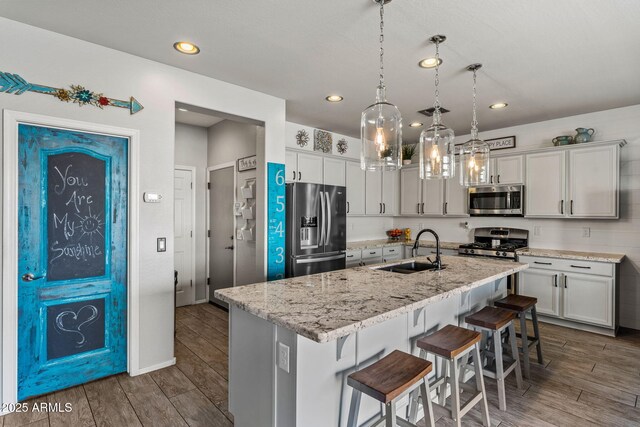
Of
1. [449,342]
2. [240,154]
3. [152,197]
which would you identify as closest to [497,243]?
[449,342]

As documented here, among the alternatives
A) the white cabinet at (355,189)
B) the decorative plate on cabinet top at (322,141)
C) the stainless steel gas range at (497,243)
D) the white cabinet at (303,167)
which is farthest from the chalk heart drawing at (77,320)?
the stainless steel gas range at (497,243)

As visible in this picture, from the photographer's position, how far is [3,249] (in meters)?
2.26

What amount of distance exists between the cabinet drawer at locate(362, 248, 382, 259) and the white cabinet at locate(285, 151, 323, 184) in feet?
4.14

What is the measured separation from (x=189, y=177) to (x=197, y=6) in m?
3.18

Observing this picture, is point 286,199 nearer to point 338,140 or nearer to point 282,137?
point 282,137

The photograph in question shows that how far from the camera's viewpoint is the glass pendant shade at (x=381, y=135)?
6.48 ft

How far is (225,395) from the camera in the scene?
252 centimetres

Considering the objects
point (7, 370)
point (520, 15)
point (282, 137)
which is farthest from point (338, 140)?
point (7, 370)

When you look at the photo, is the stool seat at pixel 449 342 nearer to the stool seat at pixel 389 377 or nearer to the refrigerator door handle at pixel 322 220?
the stool seat at pixel 389 377

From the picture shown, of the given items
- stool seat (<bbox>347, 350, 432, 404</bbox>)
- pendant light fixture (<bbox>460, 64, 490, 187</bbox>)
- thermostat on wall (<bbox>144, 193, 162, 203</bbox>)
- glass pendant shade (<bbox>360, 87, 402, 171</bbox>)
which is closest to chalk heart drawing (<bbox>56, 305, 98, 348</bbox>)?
thermostat on wall (<bbox>144, 193, 162, 203</bbox>)

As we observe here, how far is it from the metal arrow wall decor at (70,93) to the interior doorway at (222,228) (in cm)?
191

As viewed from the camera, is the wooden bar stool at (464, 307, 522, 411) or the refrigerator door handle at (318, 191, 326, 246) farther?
the refrigerator door handle at (318, 191, 326, 246)

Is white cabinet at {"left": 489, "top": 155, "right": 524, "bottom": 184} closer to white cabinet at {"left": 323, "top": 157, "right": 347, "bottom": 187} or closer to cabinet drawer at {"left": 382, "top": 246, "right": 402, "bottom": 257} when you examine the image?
cabinet drawer at {"left": 382, "top": 246, "right": 402, "bottom": 257}

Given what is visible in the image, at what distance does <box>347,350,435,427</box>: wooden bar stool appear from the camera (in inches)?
58.9
